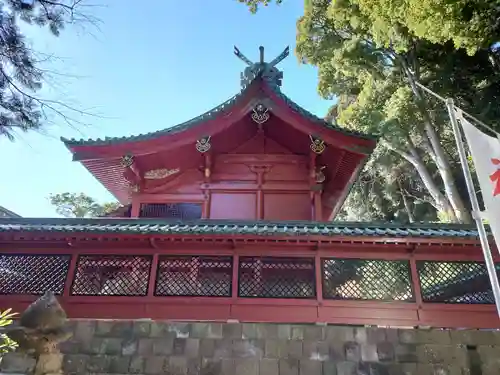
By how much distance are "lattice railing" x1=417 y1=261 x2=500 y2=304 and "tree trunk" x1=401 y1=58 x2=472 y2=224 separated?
8390mm

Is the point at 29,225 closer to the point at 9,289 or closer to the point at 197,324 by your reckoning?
the point at 9,289

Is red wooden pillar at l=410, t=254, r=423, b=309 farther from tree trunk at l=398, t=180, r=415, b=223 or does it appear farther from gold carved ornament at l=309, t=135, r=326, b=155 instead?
tree trunk at l=398, t=180, r=415, b=223

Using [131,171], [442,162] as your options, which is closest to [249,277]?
[131,171]

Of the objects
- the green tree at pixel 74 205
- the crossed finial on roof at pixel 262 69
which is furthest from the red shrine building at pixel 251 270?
the green tree at pixel 74 205

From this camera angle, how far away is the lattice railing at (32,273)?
7324 mm

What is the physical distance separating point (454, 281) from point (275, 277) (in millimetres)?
3335

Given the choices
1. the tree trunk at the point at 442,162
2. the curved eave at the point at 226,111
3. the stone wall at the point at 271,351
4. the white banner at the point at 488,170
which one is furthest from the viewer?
the tree trunk at the point at 442,162

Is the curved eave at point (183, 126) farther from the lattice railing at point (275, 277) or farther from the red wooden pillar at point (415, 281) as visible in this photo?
the red wooden pillar at point (415, 281)

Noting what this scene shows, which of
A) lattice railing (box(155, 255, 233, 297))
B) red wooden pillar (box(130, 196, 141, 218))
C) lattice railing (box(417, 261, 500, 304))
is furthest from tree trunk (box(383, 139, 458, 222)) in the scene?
red wooden pillar (box(130, 196, 141, 218))

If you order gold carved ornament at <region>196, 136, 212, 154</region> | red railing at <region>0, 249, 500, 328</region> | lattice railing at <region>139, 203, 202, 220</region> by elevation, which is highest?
gold carved ornament at <region>196, 136, 212, 154</region>

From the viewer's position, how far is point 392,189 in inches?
906

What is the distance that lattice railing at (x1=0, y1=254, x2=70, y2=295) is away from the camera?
7.32 metres

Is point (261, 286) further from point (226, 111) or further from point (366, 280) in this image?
point (226, 111)

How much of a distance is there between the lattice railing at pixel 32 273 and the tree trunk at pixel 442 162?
13.7 metres
